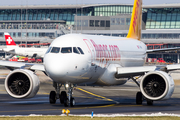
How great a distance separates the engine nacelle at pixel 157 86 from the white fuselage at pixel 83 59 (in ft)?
10.6

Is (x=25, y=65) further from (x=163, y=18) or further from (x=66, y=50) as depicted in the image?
(x=163, y=18)

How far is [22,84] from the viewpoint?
2284 centimetres

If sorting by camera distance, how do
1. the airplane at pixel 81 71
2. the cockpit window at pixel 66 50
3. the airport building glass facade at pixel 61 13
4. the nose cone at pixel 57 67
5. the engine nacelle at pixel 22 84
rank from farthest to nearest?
the airport building glass facade at pixel 61 13
the engine nacelle at pixel 22 84
the cockpit window at pixel 66 50
the airplane at pixel 81 71
the nose cone at pixel 57 67

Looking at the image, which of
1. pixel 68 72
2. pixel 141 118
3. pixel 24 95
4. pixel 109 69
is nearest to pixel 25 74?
pixel 24 95

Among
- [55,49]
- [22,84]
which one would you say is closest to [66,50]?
[55,49]

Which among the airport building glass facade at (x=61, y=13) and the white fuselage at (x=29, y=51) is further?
the airport building glass facade at (x=61, y=13)

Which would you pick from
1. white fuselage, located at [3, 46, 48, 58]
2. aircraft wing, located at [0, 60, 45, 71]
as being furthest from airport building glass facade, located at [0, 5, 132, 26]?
aircraft wing, located at [0, 60, 45, 71]

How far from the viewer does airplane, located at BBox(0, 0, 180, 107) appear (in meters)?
20.6

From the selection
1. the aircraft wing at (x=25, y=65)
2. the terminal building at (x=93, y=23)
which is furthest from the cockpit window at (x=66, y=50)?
the terminal building at (x=93, y=23)

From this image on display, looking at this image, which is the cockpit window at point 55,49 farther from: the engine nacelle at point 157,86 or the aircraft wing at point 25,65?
the engine nacelle at point 157,86

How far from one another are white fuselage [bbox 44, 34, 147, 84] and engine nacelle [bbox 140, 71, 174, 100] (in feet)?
10.6

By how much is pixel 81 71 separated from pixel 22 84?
13.6 ft

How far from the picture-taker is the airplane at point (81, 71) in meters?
20.6

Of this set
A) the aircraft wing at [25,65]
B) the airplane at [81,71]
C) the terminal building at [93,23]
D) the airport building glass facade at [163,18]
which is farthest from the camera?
the airport building glass facade at [163,18]
